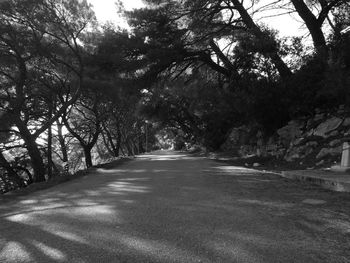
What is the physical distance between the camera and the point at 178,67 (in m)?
21.3

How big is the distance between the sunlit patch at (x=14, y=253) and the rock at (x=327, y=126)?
1161 centimetres

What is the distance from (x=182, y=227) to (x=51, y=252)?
1.75 metres

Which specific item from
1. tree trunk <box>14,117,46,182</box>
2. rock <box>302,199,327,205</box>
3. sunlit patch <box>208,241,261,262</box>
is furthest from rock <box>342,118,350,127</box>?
tree trunk <box>14,117,46,182</box>

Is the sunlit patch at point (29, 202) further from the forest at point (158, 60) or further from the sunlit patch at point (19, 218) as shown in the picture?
the forest at point (158, 60)

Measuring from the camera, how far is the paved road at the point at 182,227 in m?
3.63

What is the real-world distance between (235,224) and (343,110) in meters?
10.3

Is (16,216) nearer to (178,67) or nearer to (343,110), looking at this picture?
(343,110)

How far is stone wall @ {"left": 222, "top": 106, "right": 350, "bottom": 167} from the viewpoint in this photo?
1165cm

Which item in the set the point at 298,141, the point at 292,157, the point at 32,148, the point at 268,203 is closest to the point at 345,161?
the point at 268,203

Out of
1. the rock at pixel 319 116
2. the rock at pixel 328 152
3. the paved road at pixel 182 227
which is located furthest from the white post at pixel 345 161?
the rock at pixel 319 116

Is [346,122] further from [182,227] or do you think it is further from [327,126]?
[182,227]

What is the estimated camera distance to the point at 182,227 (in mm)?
4637

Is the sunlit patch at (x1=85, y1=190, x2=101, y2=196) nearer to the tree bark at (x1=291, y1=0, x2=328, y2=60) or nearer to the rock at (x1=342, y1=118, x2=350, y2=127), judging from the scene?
the rock at (x1=342, y1=118, x2=350, y2=127)

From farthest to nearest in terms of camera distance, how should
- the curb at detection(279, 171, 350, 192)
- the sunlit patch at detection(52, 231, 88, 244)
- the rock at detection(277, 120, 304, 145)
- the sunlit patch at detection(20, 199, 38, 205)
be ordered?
1. the rock at detection(277, 120, 304, 145)
2. the sunlit patch at detection(20, 199, 38, 205)
3. the curb at detection(279, 171, 350, 192)
4. the sunlit patch at detection(52, 231, 88, 244)
